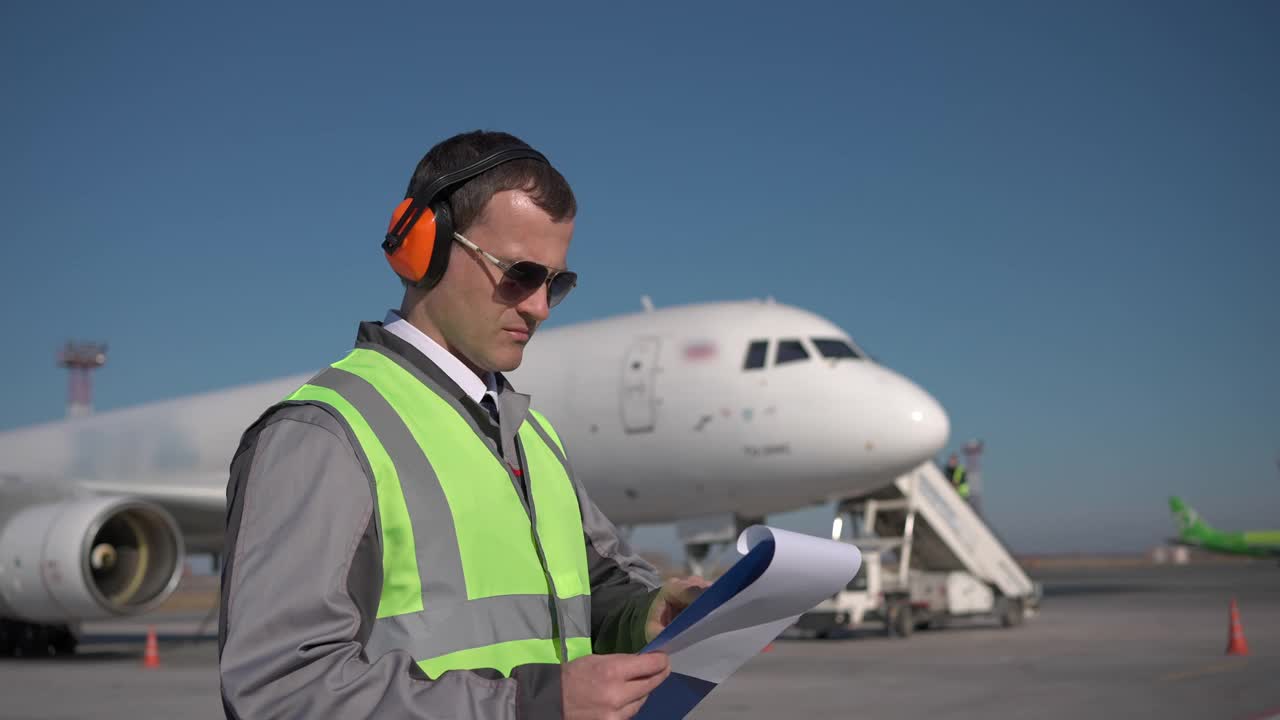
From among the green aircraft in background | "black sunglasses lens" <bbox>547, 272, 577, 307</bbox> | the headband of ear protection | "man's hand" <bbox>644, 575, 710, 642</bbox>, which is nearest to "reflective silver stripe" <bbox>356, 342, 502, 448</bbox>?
the headband of ear protection

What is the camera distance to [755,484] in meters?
11.2

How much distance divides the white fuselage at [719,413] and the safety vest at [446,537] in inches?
370

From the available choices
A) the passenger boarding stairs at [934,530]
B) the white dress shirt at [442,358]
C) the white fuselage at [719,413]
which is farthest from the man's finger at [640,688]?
the passenger boarding stairs at [934,530]

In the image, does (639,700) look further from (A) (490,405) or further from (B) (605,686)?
(A) (490,405)

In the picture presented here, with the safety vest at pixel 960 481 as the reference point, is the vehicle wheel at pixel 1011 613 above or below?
below

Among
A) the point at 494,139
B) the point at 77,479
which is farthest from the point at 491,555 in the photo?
the point at 77,479

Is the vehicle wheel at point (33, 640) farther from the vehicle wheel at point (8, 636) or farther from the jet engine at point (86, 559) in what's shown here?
the jet engine at point (86, 559)

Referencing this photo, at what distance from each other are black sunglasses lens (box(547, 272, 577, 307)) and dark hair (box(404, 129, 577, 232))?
111mm

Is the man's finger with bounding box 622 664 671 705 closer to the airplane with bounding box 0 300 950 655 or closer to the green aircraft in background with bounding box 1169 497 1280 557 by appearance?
the airplane with bounding box 0 300 950 655

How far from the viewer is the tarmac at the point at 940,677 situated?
7453 mm

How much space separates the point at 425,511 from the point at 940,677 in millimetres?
8265

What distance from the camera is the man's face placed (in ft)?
5.76

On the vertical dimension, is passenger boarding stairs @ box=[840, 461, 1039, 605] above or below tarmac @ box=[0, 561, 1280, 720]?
above

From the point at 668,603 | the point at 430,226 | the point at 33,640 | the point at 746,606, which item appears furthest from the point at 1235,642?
the point at 33,640
